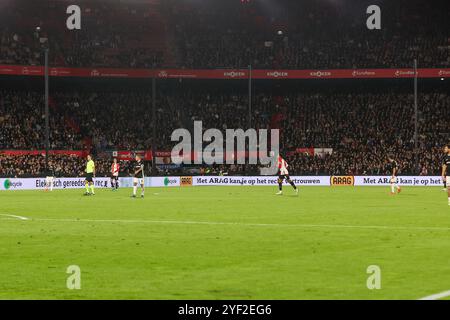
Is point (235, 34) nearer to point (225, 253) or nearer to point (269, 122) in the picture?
point (269, 122)

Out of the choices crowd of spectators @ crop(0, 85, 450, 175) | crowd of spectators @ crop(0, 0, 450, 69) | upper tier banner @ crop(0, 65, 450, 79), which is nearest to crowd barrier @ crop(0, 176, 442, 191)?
crowd of spectators @ crop(0, 85, 450, 175)

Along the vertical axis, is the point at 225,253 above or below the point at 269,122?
below

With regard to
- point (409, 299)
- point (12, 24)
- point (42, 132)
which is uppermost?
point (12, 24)

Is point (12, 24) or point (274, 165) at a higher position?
point (12, 24)

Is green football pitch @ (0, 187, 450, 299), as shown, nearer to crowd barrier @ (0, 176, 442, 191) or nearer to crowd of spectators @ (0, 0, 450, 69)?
crowd barrier @ (0, 176, 442, 191)

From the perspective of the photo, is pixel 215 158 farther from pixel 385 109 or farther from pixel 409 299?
pixel 409 299

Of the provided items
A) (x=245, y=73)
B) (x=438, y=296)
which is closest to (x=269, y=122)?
(x=245, y=73)

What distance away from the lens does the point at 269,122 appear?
7338 centimetres

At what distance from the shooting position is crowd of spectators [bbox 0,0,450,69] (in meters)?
73.6

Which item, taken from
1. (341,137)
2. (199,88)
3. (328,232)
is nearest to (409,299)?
(328,232)

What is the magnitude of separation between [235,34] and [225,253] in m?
64.1

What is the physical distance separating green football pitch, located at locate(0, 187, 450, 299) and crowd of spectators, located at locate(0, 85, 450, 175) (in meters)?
38.3

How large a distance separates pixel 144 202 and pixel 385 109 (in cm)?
4228

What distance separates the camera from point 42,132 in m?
67.4
